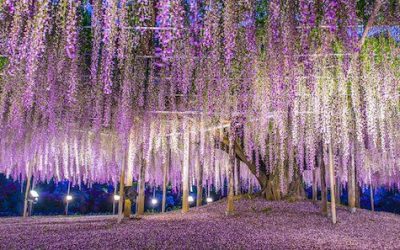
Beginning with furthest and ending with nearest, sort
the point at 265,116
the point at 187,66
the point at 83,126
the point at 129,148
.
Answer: the point at 83,126
the point at 129,148
the point at 265,116
the point at 187,66

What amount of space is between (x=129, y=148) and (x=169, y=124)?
2080 mm

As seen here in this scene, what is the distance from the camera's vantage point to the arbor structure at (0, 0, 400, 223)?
4.62 metres

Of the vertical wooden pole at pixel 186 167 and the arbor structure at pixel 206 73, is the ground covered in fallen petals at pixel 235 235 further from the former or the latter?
the vertical wooden pole at pixel 186 167

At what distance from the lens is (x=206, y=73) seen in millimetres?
6711

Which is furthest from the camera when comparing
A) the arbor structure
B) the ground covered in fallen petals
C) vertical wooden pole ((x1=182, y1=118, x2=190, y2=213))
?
vertical wooden pole ((x1=182, y1=118, x2=190, y2=213))

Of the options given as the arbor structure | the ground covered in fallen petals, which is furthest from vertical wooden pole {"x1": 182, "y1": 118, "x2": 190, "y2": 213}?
the ground covered in fallen petals

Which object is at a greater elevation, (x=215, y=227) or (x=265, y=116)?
(x=265, y=116)

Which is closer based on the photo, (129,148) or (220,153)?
(129,148)

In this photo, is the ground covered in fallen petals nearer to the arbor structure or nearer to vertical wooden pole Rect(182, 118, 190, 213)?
the arbor structure

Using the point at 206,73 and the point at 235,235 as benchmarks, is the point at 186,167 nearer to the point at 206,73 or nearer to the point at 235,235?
the point at 206,73

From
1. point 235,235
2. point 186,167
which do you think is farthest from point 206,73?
point 186,167

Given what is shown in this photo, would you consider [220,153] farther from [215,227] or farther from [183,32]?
[183,32]

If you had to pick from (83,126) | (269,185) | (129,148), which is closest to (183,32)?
(129,148)

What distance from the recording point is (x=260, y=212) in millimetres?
9508
